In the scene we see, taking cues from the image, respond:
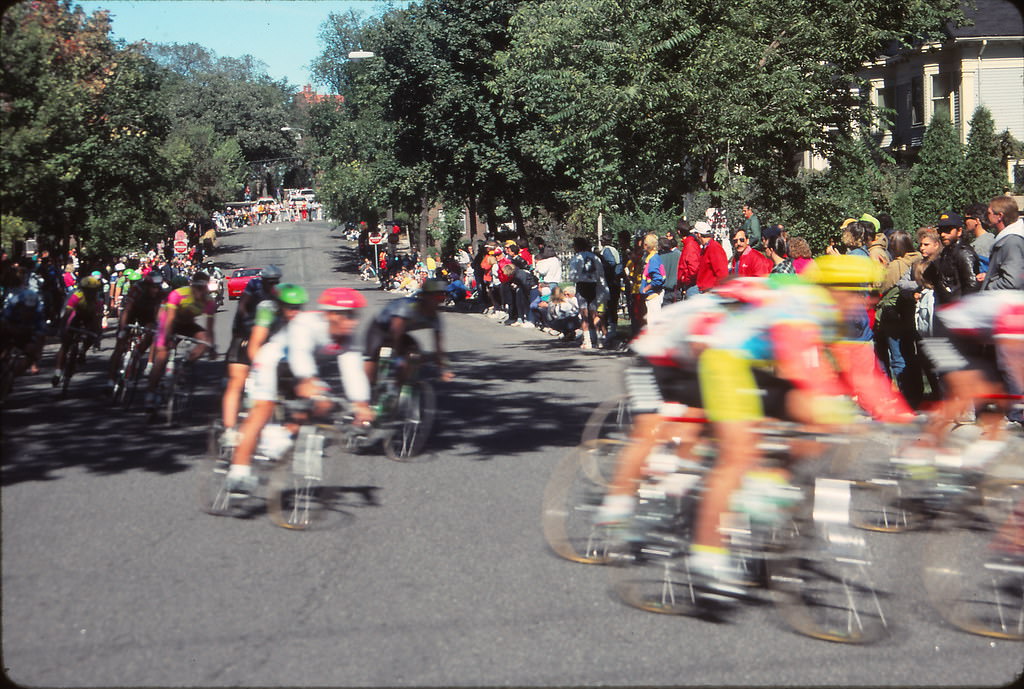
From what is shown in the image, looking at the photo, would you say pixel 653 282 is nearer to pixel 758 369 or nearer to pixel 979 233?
pixel 979 233

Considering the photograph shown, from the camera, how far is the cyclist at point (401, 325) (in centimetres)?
1032

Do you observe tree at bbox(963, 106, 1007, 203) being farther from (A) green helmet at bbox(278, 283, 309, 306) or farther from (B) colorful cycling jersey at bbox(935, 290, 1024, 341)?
(B) colorful cycling jersey at bbox(935, 290, 1024, 341)

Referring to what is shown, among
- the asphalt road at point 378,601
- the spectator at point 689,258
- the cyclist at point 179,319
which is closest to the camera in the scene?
the asphalt road at point 378,601

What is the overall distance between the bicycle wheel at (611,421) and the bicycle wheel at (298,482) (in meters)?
2.13

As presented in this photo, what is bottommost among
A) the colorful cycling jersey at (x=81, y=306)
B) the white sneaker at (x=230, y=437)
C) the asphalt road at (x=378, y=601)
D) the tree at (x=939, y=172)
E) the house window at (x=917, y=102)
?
the asphalt road at (x=378, y=601)

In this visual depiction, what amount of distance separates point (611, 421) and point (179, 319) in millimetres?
7792

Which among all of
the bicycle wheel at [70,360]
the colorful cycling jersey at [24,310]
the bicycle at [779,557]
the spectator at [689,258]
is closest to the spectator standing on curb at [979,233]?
the spectator at [689,258]

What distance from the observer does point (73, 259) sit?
129ft

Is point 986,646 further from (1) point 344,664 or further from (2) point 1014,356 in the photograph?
(1) point 344,664

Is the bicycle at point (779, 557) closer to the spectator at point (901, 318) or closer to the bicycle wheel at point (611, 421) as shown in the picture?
the bicycle wheel at point (611, 421)

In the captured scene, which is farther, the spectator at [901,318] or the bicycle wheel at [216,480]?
the spectator at [901,318]

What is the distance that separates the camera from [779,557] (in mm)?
5633

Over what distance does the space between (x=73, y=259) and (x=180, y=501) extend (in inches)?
1308

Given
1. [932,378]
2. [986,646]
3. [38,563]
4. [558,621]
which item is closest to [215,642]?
[558,621]
